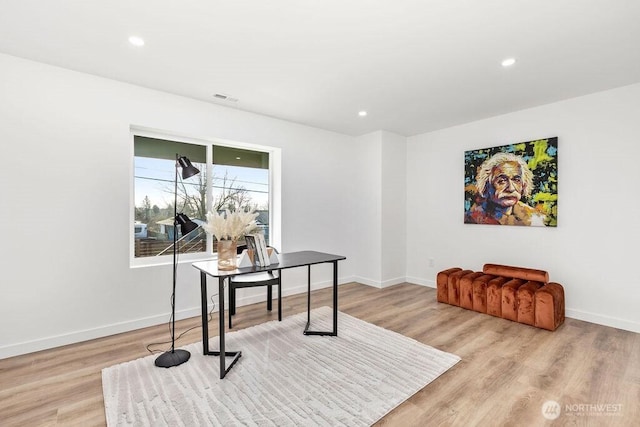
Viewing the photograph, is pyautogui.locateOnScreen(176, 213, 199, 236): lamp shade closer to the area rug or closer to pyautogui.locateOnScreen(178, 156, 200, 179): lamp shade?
pyautogui.locateOnScreen(178, 156, 200, 179): lamp shade

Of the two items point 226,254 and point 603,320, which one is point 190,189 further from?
point 603,320

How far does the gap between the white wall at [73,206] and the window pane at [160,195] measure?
24 centimetres

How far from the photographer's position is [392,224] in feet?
15.9

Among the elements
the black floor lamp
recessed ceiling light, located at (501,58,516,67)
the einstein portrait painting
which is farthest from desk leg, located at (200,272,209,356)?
A: the einstein portrait painting

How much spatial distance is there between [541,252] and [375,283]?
7.29 feet

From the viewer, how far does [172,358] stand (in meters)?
2.37

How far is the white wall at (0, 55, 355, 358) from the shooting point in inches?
98.1

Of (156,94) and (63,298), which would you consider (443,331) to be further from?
(156,94)

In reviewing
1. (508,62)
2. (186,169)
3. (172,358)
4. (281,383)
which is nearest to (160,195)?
(186,169)

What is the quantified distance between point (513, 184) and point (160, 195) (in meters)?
4.36

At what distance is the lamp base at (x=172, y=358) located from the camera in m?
2.29

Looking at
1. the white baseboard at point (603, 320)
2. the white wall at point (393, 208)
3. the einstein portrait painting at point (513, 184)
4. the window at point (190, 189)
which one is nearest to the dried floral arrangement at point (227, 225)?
the window at point (190, 189)

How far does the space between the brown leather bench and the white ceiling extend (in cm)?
210

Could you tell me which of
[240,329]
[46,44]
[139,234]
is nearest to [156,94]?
[46,44]
